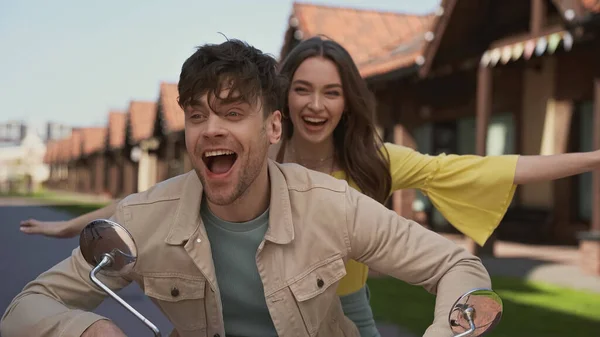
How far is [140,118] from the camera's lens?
147 feet

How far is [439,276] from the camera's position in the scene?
240 centimetres

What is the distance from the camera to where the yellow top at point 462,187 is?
10.5 feet

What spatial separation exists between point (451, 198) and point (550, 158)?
17.4 inches

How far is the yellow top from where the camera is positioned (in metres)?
3.21

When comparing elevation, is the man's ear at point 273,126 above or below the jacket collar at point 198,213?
above

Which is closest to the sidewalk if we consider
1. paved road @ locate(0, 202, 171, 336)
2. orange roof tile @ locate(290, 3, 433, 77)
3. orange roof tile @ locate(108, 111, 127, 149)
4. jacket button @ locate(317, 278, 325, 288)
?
paved road @ locate(0, 202, 171, 336)

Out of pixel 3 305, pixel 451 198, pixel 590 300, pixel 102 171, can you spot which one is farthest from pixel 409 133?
pixel 102 171

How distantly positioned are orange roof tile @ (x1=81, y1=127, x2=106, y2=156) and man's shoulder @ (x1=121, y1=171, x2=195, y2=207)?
64239 mm

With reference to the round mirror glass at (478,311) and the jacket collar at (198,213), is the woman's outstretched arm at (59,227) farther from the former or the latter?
the round mirror glass at (478,311)

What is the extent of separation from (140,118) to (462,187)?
140 feet

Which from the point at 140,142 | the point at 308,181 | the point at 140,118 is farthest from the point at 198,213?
the point at 140,118

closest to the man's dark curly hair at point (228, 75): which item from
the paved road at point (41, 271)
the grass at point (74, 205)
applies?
the paved road at point (41, 271)

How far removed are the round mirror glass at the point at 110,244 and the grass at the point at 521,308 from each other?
4.57 m

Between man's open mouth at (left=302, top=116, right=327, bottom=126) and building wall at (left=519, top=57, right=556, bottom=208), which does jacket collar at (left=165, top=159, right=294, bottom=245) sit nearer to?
man's open mouth at (left=302, top=116, right=327, bottom=126)
